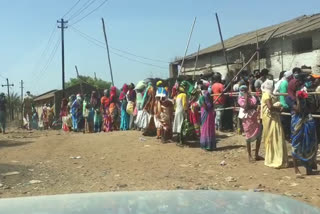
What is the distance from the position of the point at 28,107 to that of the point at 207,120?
13.6 m

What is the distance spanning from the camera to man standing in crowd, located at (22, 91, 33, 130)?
20984 millimetres

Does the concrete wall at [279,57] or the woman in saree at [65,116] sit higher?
the concrete wall at [279,57]

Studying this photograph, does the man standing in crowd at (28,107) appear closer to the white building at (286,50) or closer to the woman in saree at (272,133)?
the white building at (286,50)

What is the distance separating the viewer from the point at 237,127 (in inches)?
457

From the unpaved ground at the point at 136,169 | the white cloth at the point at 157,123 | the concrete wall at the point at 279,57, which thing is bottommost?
the unpaved ground at the point at 136,169

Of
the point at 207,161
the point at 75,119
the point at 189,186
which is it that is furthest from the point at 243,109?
the point at 75,119

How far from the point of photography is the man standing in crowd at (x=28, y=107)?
21.0m

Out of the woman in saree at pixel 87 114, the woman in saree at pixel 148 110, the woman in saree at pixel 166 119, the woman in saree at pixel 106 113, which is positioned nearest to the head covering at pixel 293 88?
the woman in saree at pixel 166 119

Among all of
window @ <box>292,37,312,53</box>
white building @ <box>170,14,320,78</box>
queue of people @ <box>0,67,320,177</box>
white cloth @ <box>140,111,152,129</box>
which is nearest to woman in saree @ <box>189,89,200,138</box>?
queue of people @ <box>0,67,320,177</box>

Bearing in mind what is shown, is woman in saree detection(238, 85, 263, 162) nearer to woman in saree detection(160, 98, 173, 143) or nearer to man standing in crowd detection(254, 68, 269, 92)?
man standing in crowd detection(254, 68, 269, 92)

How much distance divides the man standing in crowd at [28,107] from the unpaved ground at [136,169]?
9.08 meters

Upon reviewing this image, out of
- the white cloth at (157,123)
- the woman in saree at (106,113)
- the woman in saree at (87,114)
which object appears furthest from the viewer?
the woman in saree at (87,114)

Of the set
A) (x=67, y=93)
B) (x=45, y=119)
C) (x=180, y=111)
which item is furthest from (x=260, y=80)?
(x=67, y=93)

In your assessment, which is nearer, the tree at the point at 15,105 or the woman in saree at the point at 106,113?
the woman in saree at the point at 106,113
